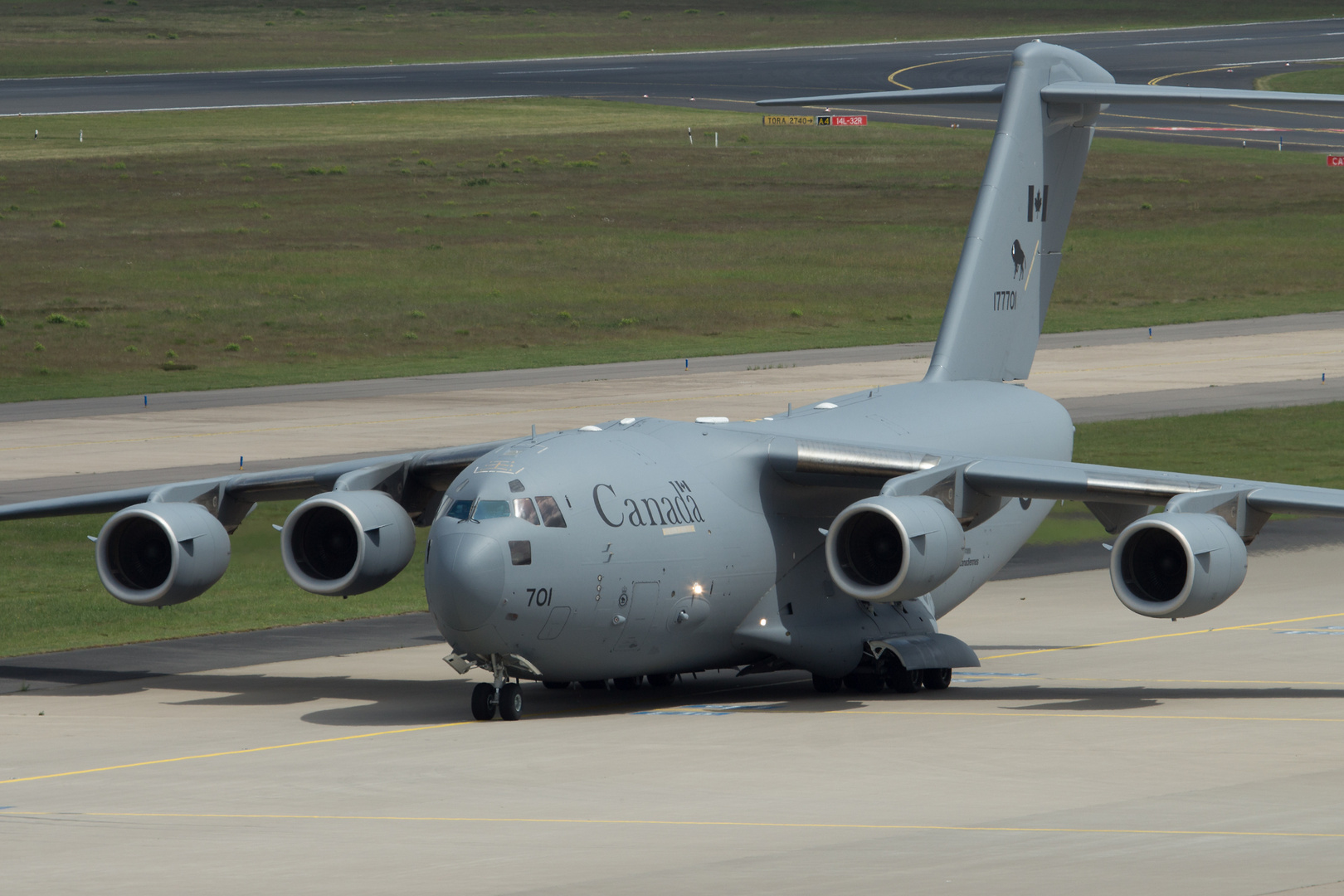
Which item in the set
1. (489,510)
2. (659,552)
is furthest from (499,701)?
(659,552)

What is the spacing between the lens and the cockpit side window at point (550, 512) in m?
21.4

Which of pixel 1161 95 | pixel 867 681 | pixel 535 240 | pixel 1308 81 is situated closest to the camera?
pixel 867 681

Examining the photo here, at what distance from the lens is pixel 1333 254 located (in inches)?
3206

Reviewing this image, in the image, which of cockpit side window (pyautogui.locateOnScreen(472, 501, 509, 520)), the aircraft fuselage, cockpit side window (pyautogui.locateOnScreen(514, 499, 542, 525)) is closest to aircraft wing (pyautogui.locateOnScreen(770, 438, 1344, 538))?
the aircraft fuselage

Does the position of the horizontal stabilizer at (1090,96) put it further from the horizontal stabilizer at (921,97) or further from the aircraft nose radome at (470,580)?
the aircraft nose radome at (470,580)

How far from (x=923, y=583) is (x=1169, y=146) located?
9298 centimetres

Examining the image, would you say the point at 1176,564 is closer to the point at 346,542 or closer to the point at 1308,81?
the point at 346,542

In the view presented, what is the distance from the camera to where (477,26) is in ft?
541

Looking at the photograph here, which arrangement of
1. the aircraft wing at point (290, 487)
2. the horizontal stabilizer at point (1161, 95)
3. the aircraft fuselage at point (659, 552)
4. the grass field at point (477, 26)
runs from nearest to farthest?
1. the aircraft fuselage at point (659, 552)
2. the horizontal stabilizer at point (1161, 95)
3. the aircraft wing at point (290, 487)
4. the grass field at point (477, 26)

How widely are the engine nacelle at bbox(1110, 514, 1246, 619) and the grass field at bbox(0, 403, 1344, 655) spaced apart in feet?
40.8

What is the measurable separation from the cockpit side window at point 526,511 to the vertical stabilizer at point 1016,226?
8.07 metres

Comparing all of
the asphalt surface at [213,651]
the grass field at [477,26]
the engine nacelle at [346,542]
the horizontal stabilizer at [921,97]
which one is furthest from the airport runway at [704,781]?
the grass field at [477,26]

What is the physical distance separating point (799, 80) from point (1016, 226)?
92.3 meters

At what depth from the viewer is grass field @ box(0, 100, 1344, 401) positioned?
6372cm
